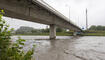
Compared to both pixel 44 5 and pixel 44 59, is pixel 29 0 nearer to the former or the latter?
pixel 44 5

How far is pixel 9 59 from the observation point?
1421 mm

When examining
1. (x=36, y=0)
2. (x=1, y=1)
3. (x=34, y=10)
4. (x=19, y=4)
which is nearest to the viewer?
(x=1, y=1)

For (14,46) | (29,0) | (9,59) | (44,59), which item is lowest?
(44,59)

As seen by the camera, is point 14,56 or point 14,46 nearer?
point 14,56

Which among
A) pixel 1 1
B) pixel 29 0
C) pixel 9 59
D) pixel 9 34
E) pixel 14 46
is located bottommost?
pixel 9 59

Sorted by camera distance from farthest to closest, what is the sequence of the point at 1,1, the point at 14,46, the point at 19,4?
the point at 19,4 → the point at 1,1 → the point at 14,46

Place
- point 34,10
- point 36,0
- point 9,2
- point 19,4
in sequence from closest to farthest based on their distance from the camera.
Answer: point 9,2 → point 19,4 → point 36,0 → point 34,10

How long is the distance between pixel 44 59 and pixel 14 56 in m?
4.29

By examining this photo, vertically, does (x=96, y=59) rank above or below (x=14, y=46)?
below

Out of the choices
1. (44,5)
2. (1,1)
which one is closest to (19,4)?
(1,1)

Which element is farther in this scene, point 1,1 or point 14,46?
point 1,1

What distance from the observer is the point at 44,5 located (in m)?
15.3

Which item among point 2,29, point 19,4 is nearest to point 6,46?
point 2,29

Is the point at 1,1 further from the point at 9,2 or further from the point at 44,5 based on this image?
the point at 44,5
